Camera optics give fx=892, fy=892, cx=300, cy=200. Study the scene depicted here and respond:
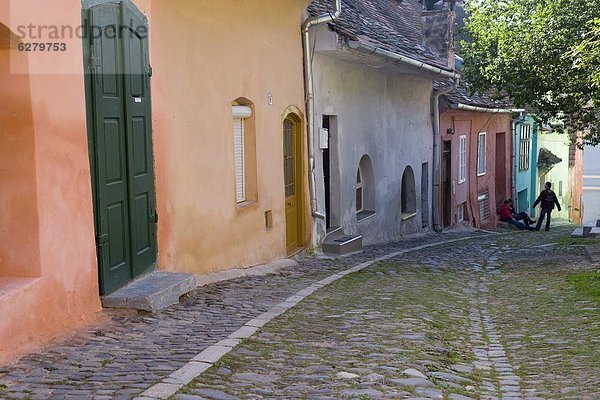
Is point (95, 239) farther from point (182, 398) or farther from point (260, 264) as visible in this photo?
point (260, 264)

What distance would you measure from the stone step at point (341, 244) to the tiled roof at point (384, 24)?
10.7ft

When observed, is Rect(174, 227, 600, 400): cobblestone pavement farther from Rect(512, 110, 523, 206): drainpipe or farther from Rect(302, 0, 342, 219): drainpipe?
Rect(512, 110, 523, 206): drainpipe

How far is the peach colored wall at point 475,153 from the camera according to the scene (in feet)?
84.3

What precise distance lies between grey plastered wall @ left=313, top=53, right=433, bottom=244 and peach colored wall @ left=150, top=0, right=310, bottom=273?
1966mm

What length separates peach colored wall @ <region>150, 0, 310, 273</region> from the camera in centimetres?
891

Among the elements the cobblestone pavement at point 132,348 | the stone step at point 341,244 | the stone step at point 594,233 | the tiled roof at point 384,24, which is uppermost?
the tiled roof at point 384,24

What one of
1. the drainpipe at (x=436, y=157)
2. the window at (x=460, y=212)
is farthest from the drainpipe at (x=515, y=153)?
the drainpipe at (x=436, y=157)

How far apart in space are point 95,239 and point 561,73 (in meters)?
12.5

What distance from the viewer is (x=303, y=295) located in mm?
9320

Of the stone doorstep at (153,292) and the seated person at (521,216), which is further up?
the stone doorstep at (153,292)

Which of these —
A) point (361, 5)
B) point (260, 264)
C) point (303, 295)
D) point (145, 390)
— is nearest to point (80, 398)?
point (145, 390)

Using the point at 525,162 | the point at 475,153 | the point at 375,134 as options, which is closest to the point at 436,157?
the point at 375,134

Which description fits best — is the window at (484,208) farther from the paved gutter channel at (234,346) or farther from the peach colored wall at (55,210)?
the peach colored wall at (55,210)
